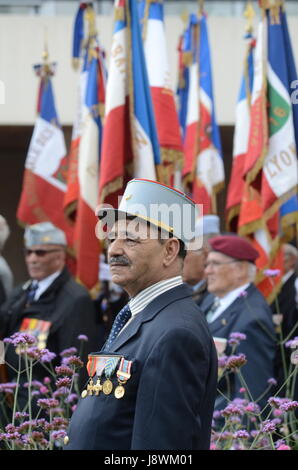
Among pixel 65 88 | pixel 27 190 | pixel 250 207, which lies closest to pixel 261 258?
pixel 250 207

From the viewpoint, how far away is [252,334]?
4.77 m

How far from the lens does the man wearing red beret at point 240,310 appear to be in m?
4.62

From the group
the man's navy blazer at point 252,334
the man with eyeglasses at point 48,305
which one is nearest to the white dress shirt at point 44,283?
the man with eyeglasses at point 48,305

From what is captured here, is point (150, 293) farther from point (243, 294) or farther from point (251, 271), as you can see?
point (251, 271)

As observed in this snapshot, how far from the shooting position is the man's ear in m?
2.96

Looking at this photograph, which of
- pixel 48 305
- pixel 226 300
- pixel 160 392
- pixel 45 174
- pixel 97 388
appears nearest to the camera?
pixel 160 392

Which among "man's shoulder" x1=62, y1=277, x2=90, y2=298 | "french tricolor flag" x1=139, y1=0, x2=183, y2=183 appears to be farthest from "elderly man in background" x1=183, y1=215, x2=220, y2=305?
"man's shoulder" x1=62, y1=277, x2=90, y2=298

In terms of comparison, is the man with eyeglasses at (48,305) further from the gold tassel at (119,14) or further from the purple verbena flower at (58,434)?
the purple verbena flower at (58,434)

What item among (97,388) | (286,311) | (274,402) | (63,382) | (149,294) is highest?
(149,294)

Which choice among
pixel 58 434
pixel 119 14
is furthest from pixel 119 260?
pixel 119 14

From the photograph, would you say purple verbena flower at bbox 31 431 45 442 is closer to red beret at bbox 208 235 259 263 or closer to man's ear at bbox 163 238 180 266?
man's ear at bbox 163 238 180 266

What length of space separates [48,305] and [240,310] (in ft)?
4.38

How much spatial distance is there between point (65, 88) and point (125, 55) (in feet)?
15.4

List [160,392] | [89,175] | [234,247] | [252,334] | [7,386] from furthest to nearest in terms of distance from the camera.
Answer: [89,175] < [234,247] < [252,334] < [7,386] < [160,392]
